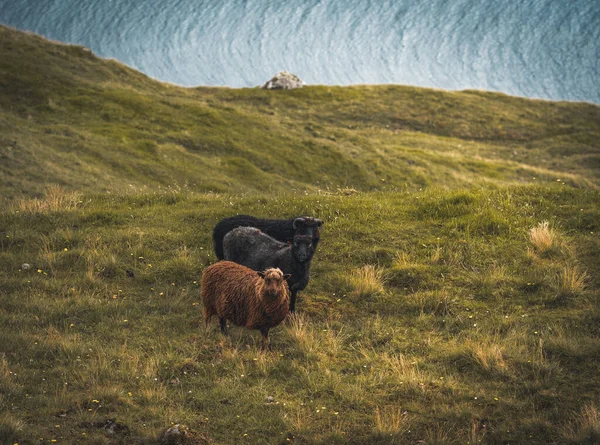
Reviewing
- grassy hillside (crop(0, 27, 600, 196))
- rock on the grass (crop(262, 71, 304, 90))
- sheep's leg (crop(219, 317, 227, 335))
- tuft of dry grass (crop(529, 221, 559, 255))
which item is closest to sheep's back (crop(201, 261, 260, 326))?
sheep's leg (crop(219, 317, 227, 335))

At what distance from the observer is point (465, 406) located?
27.8 ft

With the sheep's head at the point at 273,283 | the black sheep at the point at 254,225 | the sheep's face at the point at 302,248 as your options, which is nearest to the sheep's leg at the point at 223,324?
the sheep's head at the point at 273,283

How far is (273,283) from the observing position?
980 centimetres

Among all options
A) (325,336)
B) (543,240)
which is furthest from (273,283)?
(543,240)

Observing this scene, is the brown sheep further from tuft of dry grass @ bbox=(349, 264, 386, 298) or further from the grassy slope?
tuft of dry grass @ bbox=(349, 264, 386, 298)

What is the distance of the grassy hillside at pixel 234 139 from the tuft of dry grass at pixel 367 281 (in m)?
11.6

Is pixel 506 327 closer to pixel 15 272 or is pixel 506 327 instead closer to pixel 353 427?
pixel 353 427

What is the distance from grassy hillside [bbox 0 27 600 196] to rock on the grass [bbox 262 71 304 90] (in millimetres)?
6165

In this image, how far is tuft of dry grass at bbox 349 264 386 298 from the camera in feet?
40.9

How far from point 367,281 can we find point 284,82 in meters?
70.4

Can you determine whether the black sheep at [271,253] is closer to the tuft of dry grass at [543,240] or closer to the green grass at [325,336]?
the green grass at [325,336]

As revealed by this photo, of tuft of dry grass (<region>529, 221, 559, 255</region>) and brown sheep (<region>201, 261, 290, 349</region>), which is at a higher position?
tuft of dry grass (<region>529, 221, 559, 255</region>)

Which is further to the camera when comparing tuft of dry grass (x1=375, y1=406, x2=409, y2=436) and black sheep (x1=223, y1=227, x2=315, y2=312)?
black sheep (x1=223, y1=227, x2=315, y2=312)

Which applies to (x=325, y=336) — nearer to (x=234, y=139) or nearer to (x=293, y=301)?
(x=293, y=301)
